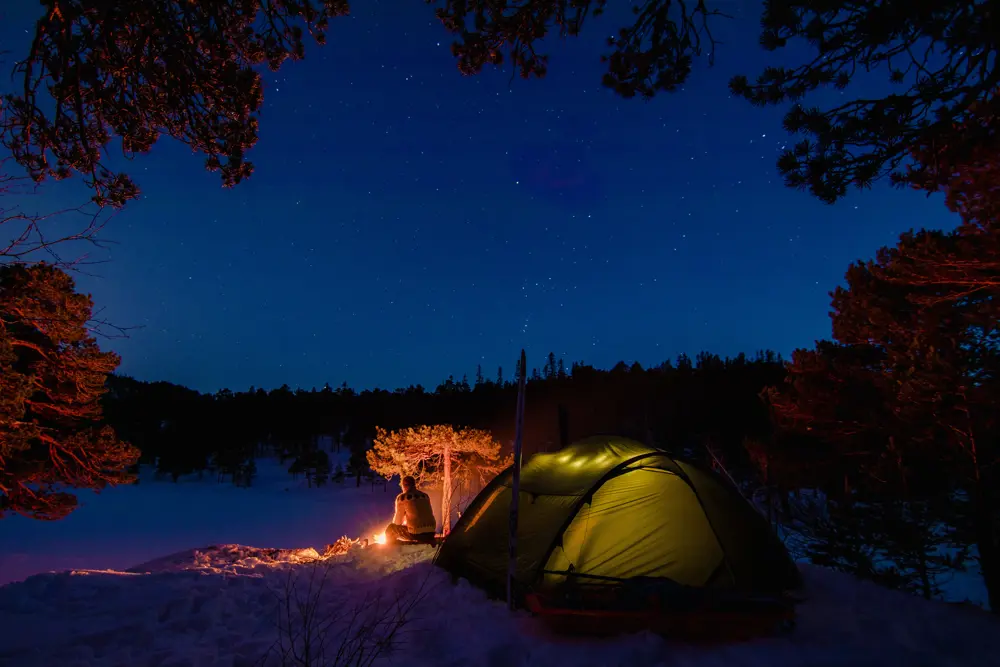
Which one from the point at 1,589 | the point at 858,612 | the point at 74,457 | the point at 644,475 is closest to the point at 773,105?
the point at 644,475

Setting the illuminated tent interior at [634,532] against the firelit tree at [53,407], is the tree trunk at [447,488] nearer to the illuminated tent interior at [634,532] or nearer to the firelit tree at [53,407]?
the illuminated tent interior at [634,532]

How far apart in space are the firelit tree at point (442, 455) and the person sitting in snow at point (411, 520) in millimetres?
1942

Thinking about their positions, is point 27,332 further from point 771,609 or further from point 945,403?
point 945,403

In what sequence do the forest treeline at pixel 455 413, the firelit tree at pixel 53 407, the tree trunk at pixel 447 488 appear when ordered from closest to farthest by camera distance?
the firelit tree at pixel 53 407, the tree trunk at pixel 447 488, the forest treeline at pixel 455 413

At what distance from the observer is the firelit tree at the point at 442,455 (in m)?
13.3

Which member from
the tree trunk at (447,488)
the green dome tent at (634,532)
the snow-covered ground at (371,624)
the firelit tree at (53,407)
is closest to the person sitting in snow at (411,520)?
the snow-covered ground at (371,624)

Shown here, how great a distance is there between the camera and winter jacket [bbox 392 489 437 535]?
36.4 feet

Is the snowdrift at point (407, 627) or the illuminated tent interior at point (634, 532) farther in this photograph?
the illuminated tent interior at point (634, 532)

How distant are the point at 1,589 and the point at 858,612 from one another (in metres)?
10.2

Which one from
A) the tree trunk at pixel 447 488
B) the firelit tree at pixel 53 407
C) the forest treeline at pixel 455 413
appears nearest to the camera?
the firelit tree at pixel 53 407

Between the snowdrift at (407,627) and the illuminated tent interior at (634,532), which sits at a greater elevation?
the illuminated tent interior at (634,532)

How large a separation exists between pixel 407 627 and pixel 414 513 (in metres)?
5.98

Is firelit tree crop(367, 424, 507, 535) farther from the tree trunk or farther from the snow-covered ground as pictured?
the snow-covered ground

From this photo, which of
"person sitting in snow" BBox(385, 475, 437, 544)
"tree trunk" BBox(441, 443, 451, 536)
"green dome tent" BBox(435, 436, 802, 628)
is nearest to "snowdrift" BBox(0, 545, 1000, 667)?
"green dome tent" BBox(435, 436, 802, 628)
